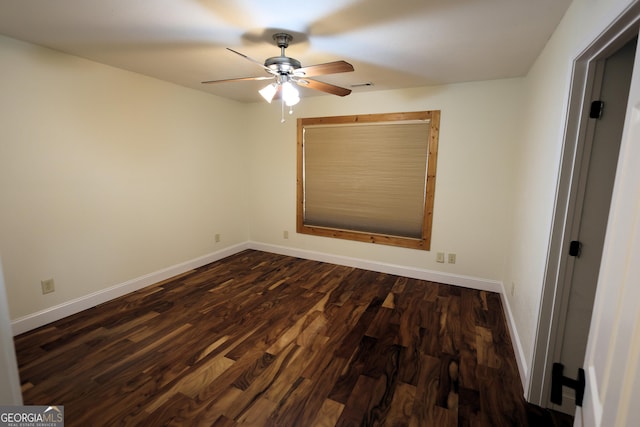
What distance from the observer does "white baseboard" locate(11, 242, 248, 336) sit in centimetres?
248

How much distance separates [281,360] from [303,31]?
2.39 m

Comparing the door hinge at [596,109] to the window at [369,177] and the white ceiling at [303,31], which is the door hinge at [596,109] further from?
the window at [369,177]

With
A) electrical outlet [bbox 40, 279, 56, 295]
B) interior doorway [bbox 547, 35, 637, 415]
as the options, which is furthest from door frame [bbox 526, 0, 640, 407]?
electrical outlet [bbox 40, 279, 56, 295]

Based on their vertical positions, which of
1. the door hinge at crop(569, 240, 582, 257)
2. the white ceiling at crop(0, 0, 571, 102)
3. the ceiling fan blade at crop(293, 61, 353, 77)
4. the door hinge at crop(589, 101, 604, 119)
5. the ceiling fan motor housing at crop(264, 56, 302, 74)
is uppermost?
the white ceiling at crop(0, 0, 571, 102)

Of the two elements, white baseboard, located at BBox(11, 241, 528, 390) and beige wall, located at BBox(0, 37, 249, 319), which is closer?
beige wall, located at BBox(0, 37, 249, 319)

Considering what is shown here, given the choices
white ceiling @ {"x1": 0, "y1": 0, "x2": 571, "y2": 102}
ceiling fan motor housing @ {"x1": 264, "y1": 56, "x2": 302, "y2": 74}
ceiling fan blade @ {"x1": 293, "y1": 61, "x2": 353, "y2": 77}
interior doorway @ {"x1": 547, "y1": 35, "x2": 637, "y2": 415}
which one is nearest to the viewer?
interior doorway @ {"x1": 547, "y1": 35, "x2": 637, "y2": 415}

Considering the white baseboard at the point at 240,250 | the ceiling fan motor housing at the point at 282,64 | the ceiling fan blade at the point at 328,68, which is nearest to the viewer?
the ceiling fan blade at the point at 328,68

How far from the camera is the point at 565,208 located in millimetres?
1593

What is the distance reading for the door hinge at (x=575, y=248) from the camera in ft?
5.21

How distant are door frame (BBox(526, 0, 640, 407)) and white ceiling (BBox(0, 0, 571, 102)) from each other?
0.53m

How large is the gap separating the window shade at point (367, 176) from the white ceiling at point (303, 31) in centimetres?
91
